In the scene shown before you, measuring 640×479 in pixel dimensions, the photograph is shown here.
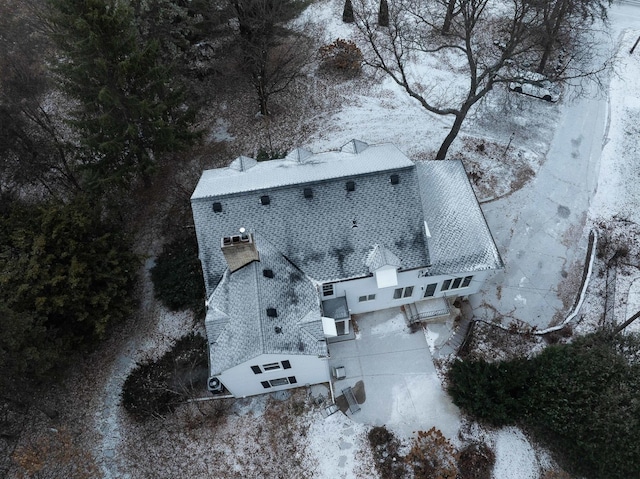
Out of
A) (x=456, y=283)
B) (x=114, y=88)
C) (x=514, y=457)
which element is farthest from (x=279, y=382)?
(x=114, y=88)

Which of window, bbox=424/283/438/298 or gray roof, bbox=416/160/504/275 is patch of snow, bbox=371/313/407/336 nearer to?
window, bbox=424/283/438/298

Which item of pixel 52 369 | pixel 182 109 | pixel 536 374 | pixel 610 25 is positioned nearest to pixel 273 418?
pixel 52 369

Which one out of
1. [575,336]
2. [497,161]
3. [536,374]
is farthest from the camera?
[497,161]

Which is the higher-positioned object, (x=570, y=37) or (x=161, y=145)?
(x=570, y=37)

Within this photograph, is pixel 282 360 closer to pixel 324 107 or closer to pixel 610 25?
pixel 324 107

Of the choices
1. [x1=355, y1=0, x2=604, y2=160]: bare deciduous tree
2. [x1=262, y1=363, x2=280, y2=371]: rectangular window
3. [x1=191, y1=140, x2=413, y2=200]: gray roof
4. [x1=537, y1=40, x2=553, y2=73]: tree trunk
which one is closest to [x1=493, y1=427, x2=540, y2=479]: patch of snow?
[x1=262, y1=363, x2=280, y2=371]: rectangular window
